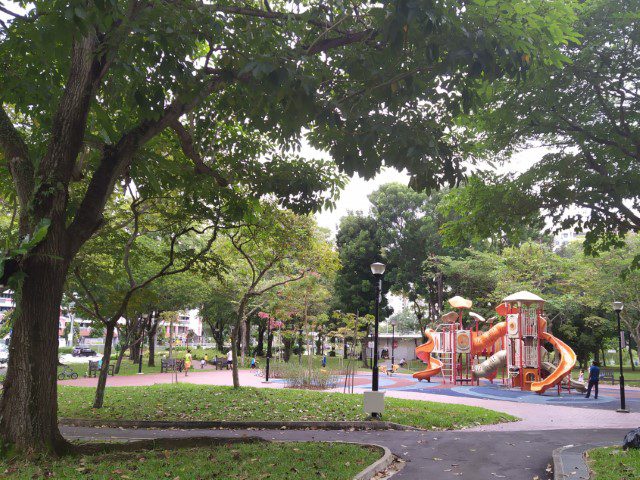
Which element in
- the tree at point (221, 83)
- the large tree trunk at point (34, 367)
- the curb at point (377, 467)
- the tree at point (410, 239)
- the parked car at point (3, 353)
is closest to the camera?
the tree at point (221, 83)

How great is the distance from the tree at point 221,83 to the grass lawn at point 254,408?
639cm

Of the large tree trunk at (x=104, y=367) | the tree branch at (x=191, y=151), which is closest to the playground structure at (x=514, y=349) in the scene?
the large tree trunk at (x=104, y=367)

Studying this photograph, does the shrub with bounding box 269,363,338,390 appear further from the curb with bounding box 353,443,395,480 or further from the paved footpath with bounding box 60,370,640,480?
the curb with bounding box 353,443,395,480

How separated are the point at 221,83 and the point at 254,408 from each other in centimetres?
930

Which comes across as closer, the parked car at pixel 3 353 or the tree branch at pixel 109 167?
the tree branch at pixel 109 167

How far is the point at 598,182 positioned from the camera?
A: 40.0 feet

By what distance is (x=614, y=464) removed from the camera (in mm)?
7836

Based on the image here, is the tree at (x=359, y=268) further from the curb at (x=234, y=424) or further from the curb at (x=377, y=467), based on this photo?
the curb at (x=377, y=467)

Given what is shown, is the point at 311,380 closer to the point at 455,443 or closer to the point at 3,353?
the point at 455,443

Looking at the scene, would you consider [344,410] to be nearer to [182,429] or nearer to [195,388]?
[182,429]

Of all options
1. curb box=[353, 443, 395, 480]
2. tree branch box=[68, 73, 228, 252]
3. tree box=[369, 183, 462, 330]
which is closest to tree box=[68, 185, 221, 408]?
tree branch box=[68, 73, 228, 252]

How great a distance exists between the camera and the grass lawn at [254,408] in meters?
13.2

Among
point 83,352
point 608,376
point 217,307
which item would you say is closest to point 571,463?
point 608,376

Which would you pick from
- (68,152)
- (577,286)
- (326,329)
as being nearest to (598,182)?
(68,152)
